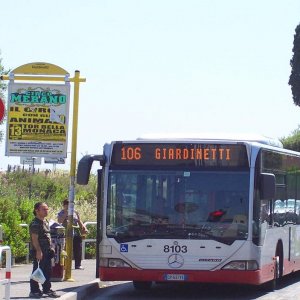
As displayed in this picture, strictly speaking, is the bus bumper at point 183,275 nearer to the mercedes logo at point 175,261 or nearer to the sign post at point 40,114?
the mercedes logo at point 175,261

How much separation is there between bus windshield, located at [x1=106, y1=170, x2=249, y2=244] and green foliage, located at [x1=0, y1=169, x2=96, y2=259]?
641cm

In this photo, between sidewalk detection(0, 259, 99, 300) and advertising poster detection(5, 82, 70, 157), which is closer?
sidewalk detection(0, 259, 99, 300)

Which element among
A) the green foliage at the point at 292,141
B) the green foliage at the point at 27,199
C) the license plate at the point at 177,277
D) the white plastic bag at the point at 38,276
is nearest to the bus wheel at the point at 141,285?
the license plate at the point at 177,277

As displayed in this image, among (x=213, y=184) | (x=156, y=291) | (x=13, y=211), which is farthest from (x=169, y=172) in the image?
(x=13, y=211)

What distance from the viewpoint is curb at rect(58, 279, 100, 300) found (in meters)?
16.5

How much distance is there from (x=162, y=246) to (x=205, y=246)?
760 millimetres

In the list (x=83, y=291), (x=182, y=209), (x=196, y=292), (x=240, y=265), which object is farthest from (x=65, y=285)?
(x=240, y=265)

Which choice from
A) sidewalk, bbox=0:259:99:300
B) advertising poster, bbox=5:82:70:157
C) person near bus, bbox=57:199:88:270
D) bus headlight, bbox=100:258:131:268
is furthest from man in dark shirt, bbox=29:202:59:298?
person near bus, bbox=57:199:88:270

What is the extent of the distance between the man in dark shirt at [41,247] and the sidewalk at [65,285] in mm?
207

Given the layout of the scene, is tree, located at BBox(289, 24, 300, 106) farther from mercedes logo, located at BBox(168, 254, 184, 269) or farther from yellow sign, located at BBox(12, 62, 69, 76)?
mercedes logo, located at BBox(168, 254, 184, 269)

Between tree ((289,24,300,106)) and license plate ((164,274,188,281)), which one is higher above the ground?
tree ((289,24,300,106))

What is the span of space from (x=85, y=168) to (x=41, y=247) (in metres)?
1.77

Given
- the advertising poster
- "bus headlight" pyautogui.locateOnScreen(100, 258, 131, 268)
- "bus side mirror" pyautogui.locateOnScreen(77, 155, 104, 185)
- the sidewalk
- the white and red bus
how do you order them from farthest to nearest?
the advertising poster, "bus headlight" pyautogui.locateOnScreen(100, 258, 131, 268), the white and red bus, "bus side mirror" pyautogui.locateOnScreen(77, 155, 104, 185), the sidewalk

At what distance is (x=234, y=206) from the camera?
17500 millimetres
